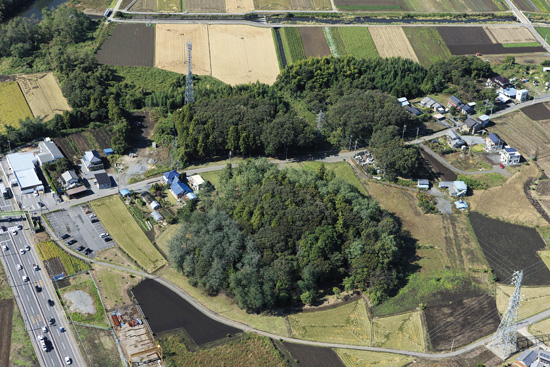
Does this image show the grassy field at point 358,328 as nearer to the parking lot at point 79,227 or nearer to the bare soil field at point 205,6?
the parking lot at point 79,227

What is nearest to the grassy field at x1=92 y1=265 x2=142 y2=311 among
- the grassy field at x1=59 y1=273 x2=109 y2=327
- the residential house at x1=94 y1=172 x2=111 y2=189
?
the grassy field at x1=59 y1=273 x2=109 y2=327

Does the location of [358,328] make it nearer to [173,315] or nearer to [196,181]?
[173,315]

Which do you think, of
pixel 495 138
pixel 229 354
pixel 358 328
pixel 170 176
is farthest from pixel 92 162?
pixel 495 138

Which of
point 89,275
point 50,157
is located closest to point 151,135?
point 50,157

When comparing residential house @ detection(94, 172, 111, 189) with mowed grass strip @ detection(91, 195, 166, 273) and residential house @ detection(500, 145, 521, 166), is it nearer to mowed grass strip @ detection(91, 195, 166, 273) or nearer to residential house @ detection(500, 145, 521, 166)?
mowed grass strip @ detection(91, 195, 166, 273)

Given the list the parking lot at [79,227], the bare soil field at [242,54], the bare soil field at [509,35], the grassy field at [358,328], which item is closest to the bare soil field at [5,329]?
the parking lot at [79,227]

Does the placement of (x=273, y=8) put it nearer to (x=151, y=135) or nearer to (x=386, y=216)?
(x=151, y=135)
